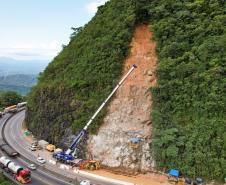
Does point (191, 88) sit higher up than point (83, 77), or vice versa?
point (83, 77)

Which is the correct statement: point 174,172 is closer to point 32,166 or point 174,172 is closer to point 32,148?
point 32,166

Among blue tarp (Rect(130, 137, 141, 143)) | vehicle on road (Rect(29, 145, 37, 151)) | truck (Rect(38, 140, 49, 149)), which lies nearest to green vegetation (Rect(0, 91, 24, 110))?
truck (Rect(38, 140, 49, 149))

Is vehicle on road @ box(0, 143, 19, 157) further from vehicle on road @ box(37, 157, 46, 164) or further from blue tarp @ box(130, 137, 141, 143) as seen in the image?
blue tarp @ box(130, 137, 141, 143)

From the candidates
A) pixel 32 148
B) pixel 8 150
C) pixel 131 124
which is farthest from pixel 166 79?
pixel 8 150

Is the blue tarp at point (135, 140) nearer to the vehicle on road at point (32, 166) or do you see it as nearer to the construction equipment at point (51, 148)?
the construction equipment at point (51, 148)

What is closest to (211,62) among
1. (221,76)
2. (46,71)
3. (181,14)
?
(221,76)
